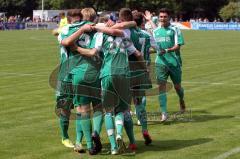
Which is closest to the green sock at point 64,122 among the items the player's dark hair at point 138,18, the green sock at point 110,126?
the green sock at point 110,126

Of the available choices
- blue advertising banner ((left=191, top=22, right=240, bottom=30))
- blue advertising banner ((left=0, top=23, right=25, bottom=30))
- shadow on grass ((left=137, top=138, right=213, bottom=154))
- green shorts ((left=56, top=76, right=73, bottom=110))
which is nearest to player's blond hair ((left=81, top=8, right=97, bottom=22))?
green shorts ((left=56, top=76, right=73, bottom=110))

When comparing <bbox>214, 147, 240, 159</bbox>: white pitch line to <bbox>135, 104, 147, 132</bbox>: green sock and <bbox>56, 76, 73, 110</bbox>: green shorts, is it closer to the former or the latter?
<bbox>135, 104, 147, 132</bbox>: green sock

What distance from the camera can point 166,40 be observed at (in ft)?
37.3

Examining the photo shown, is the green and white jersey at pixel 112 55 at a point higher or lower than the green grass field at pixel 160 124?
higher

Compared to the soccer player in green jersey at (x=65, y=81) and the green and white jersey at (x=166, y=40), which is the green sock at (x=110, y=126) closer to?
the soccer player in green jersey at (x=65, y=81)

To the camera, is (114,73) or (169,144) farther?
(169,144)

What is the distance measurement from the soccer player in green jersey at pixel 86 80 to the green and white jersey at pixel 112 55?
5.0 inches

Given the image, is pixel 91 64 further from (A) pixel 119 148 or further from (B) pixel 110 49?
(A) pixel 119 148

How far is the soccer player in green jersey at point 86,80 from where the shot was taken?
7.99m

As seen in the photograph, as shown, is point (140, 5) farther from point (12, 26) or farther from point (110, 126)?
point (110, 126)

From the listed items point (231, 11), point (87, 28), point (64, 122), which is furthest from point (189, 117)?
point (231, 11)

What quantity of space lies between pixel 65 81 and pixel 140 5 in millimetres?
96758

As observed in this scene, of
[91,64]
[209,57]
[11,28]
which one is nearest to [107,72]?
[91,64]

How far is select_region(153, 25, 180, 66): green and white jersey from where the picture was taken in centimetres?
1136
